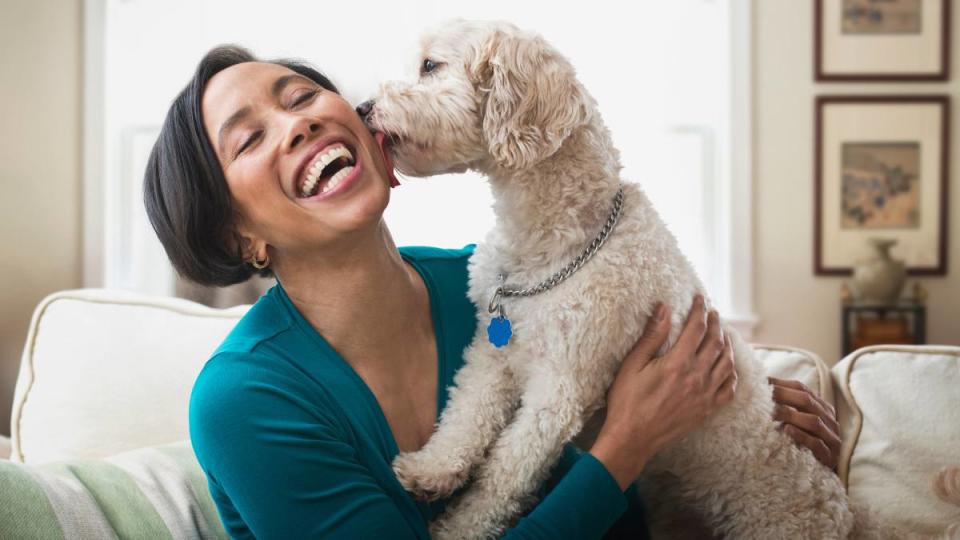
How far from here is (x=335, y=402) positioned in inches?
48.2

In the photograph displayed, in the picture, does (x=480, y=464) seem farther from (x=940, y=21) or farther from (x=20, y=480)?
(x=940, y=21)

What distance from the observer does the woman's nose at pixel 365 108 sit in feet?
4.38

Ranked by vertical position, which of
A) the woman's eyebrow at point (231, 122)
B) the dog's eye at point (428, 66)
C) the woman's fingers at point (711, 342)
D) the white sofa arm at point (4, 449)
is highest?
the dog's eye at point (428, 66)

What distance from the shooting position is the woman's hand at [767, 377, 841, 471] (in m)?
1.46

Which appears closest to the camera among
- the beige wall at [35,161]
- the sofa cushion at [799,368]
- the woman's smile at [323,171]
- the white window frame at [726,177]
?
the woman's smile at [323,171]

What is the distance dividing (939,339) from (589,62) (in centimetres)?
221

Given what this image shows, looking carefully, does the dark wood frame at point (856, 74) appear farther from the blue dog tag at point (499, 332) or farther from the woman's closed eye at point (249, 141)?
the woman's closed eye at point (249, 141)

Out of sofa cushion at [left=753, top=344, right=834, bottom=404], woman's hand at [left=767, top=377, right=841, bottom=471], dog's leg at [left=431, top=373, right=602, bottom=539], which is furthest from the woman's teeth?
sofa cushion at [left=753, top=344, right=834, bottom=404]

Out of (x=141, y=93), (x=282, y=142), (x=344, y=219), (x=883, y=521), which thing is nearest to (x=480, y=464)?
(x=344, y=219)

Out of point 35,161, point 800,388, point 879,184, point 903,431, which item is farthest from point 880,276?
point 35,161

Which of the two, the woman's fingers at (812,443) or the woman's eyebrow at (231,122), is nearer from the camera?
the woman's eyebrow at (231,122)

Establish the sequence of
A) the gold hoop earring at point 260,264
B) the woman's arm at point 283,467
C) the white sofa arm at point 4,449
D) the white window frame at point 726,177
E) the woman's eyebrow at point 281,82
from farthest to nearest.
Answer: the white window frame at point 726,177 < the white sofa arm at point 4,449 < the gold hoop earring at point 260,264 < the woman's eyebrow at point 281,82 < the woman's arm at point 283,467

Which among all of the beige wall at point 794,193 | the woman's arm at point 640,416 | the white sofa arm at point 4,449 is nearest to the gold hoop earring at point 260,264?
the woman's arm at point 640,416

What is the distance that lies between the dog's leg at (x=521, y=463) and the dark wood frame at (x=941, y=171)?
10.6 feet
